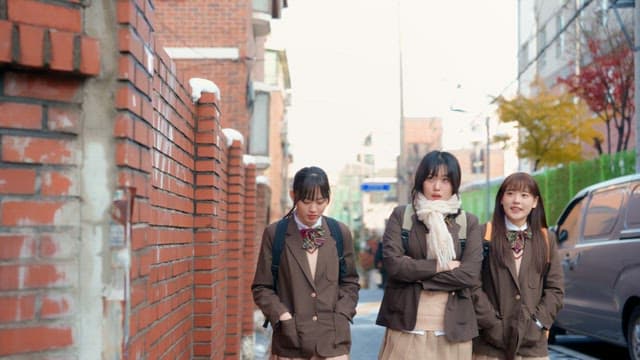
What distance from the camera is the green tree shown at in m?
24.4

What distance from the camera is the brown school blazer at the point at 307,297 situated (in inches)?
184

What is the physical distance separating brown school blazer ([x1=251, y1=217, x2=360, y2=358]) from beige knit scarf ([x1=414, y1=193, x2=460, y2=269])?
0.48 m

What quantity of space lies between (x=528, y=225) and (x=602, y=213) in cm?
473

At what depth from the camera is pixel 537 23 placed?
31.6 m

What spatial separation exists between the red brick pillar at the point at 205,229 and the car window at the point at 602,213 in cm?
501

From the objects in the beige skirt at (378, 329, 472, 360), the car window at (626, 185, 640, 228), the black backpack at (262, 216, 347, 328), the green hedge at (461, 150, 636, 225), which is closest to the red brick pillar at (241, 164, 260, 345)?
the car window at (626, 185, 640, 228)

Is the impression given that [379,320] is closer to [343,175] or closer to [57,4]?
[57,4]

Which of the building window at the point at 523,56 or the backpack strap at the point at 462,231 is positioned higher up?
the building window at the point at 523,56

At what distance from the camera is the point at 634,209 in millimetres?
8539

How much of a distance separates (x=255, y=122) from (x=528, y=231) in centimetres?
1524

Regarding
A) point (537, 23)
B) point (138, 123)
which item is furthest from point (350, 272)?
point (537, 23)

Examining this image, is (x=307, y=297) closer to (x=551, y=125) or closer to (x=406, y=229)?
(x=406, y=229)

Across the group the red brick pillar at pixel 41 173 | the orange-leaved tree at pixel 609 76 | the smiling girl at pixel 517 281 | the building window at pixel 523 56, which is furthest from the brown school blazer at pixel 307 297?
the building window at pixel 523 56

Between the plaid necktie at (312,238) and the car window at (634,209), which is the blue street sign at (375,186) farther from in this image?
the plaid necktie at (312,238)
